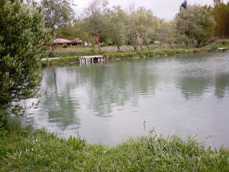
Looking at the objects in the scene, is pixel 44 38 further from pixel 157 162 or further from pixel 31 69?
pixel 157 162

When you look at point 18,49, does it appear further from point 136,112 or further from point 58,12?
point 58,12

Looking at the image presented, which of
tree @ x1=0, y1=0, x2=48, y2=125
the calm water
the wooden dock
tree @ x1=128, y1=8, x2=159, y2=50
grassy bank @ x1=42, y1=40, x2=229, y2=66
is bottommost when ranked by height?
the calm water

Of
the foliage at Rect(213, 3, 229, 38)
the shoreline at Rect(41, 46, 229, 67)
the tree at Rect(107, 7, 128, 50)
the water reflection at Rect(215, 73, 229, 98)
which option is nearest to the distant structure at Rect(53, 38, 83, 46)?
the shoreline at Rect(41, 46, 229, 67)

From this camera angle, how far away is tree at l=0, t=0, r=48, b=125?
302 inches

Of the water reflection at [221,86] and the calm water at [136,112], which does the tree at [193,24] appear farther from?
the calm water at [136,112]

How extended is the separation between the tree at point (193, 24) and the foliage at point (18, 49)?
56.4m

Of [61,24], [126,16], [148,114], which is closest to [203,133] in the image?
[148,114]

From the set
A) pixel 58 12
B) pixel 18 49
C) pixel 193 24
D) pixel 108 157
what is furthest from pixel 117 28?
pixel 108 157

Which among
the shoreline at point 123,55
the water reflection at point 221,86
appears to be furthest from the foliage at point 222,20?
the water reflection at point 221,86

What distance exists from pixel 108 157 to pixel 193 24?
59457mm

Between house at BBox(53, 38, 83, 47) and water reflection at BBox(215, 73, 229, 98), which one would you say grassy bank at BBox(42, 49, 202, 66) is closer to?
house at BBox(53, 38, 83, 47)

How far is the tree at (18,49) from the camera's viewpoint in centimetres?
767

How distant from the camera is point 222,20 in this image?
73.1m

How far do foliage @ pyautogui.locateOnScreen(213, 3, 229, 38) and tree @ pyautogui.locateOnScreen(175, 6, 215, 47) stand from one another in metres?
9.89
